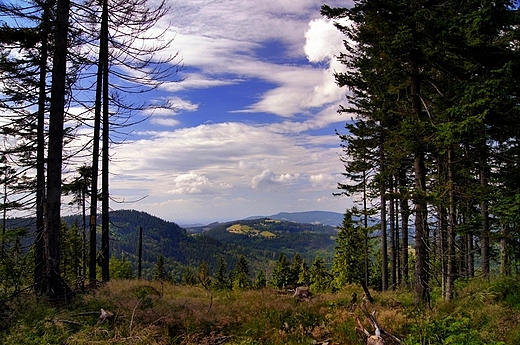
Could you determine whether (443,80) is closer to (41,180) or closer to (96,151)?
(96,151)

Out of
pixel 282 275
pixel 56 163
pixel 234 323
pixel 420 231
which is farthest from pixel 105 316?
pixel 282 275

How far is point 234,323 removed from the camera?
7.61m

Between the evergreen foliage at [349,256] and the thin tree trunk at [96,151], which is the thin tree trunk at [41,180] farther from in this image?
the evergreen foliage at [349,256]

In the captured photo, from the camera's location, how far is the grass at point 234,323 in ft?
19.1

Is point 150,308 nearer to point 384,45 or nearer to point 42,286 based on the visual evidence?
point 42,286

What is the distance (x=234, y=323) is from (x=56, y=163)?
6261 mm

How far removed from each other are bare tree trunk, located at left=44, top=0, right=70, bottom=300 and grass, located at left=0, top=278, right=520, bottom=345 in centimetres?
63

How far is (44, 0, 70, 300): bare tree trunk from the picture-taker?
26.7 feet

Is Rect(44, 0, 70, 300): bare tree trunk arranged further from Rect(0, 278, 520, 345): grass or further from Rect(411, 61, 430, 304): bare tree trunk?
Rect(411, 61, 430, 304): bare tree trunk

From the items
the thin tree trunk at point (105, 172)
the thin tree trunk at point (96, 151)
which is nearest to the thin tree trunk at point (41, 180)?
the thin tree trunk at point (96, 151)

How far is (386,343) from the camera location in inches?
231

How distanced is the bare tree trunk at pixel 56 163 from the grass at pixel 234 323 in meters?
0.63

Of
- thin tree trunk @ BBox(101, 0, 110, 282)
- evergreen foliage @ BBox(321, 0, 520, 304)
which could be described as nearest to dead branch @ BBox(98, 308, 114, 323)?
thin tree trunk @ BBox(101, 0, 110, 282)

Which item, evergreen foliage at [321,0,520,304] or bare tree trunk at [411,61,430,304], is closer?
evergreen foliage at [321,0,520,304]
